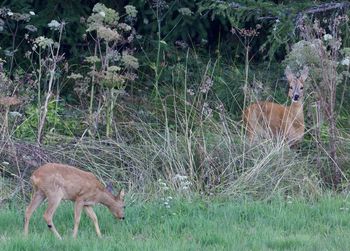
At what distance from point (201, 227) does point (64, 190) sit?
1.36 m

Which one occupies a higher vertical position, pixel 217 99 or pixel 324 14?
pixel 324 14

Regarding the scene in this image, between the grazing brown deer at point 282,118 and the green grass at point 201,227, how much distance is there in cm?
235

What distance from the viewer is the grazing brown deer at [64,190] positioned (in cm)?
947

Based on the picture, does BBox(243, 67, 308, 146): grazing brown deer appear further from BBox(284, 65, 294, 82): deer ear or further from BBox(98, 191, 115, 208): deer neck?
BBox(98, 191, 115, 208): deer neck

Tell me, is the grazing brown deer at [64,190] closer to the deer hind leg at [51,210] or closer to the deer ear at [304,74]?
the deer hind leg at [51,210]

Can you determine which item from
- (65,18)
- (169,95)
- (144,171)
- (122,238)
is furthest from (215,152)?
(65,18)

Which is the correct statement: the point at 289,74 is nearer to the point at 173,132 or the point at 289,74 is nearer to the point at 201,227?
the point at 173,132

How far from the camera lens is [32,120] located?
13.4 metres

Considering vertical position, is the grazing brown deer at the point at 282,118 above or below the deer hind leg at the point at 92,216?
below

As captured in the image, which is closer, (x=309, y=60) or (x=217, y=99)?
(x=309, y=60)

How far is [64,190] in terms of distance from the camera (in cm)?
956

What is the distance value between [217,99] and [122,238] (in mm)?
6264

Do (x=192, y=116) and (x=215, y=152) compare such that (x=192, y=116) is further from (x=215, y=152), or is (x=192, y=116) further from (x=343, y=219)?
(x=343, y=219)

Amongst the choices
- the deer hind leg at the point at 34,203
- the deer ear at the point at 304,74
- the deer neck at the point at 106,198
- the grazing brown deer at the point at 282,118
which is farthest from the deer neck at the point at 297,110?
the deer hind leg at the point at 34,203
